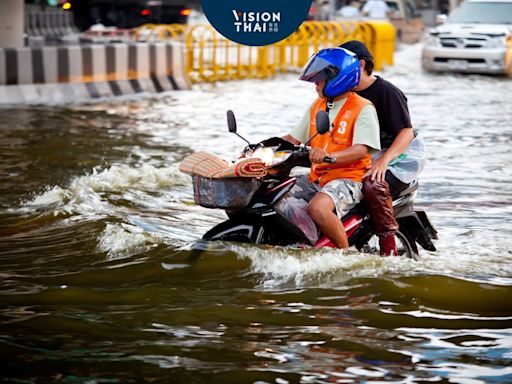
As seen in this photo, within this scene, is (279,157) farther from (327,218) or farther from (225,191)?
(225,191)

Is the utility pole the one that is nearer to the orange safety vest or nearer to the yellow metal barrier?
the yellow metal barrier

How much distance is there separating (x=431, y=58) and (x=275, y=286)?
18.9 meters

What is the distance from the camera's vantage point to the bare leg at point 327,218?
6961mm

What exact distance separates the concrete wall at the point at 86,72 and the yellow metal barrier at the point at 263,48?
8.41 ft

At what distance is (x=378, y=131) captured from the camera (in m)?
7.04

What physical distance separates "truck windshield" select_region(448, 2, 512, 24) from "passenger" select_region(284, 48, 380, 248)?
63.8 feet

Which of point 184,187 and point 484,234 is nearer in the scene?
point 484,234

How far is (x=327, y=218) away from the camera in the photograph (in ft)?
22.9

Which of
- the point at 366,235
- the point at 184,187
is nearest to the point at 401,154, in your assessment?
the point at 366,235

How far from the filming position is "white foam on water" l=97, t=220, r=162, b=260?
320 inches

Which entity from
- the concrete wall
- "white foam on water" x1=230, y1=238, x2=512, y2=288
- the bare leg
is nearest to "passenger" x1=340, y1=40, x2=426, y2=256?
"white foam on water" x1=230, y1=238, x2=512, y2=288

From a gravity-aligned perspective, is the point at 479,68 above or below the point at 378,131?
below

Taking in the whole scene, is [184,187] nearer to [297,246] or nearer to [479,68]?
[297,246]

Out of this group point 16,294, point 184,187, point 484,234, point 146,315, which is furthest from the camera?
point 184,187
